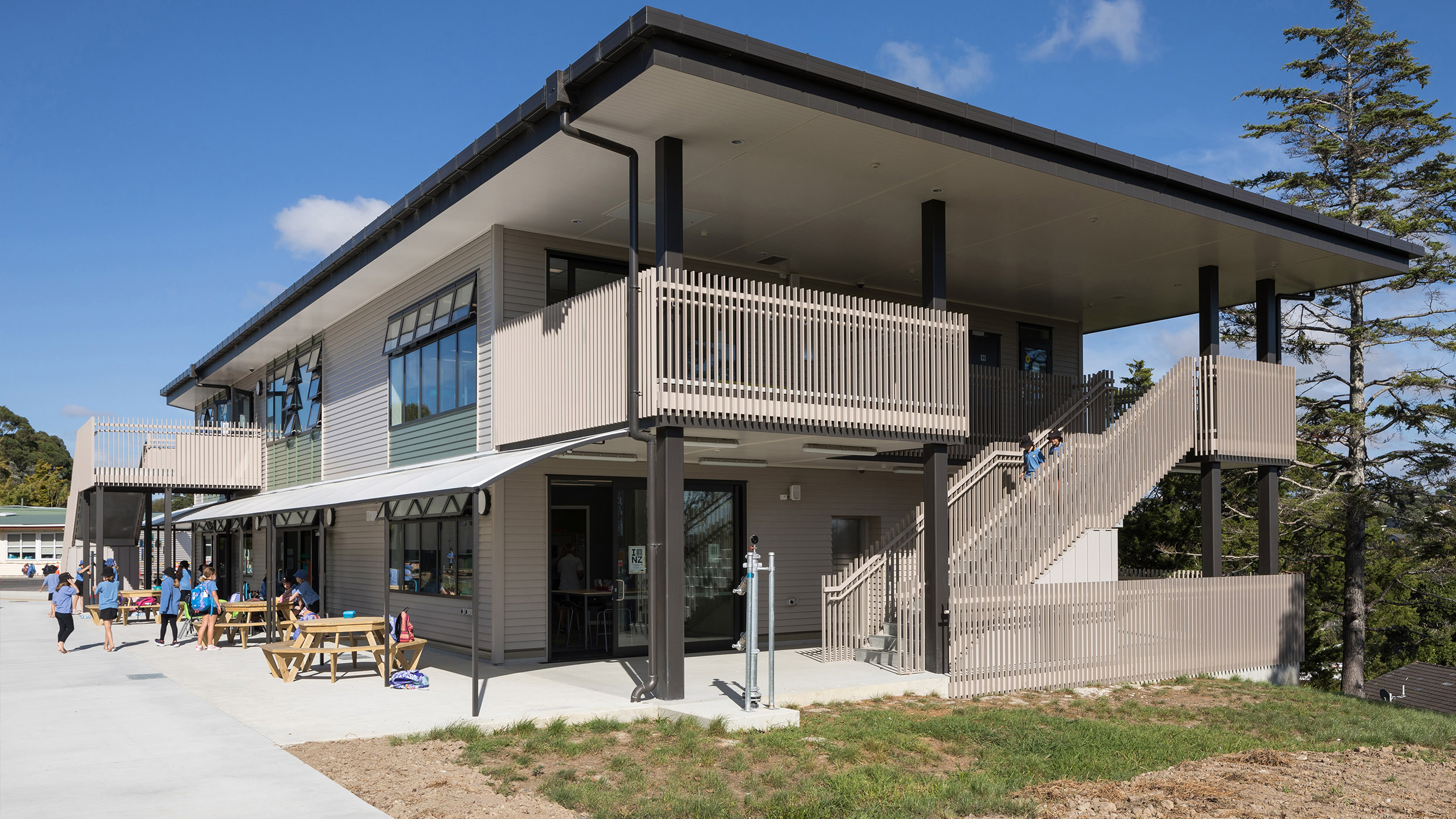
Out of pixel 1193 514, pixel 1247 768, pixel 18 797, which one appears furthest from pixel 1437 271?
pixel 18 797

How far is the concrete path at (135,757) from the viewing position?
749 cm

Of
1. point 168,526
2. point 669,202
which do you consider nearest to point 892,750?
point 669,202

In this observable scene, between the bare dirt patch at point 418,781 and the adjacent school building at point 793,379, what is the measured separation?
2011 mm

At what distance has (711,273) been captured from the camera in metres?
15.9

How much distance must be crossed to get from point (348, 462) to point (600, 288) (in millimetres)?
11391

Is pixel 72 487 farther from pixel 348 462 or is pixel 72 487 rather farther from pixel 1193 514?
pixel 1193 514

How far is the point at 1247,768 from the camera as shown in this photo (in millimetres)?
9180

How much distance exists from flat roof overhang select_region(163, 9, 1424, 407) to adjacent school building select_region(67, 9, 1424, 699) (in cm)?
6

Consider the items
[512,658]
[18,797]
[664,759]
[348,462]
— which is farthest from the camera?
[348,462]

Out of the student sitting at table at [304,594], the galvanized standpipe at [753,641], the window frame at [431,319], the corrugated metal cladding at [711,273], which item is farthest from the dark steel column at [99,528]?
the galvanized standpipe at [753,641]

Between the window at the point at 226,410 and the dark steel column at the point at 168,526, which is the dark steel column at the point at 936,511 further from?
the window at the point at 226,410

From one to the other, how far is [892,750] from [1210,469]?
1020cm

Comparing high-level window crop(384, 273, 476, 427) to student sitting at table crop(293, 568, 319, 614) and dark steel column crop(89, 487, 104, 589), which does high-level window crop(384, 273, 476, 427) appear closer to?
student sitting at table crop(293, 568, 319, 614)

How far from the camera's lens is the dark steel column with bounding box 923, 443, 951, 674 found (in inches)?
527
